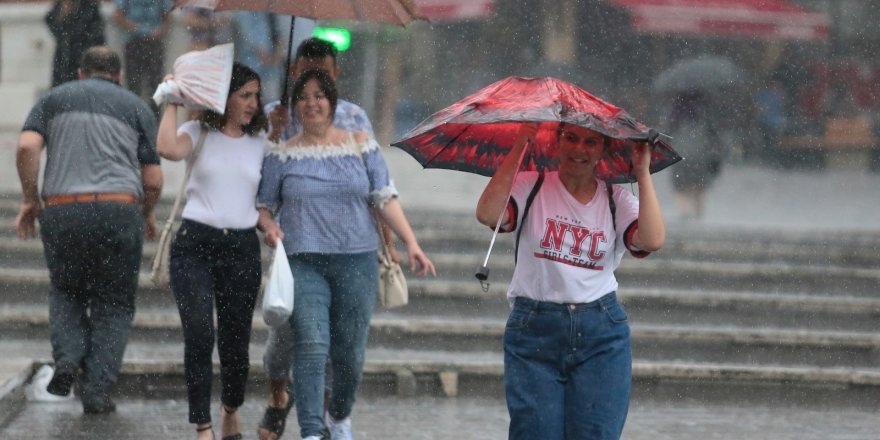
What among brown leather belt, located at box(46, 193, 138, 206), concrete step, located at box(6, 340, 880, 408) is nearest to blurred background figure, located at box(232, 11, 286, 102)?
concrete step, located at box(6, 340, 880, 408)

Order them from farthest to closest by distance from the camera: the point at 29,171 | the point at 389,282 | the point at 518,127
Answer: the point at 29,171 → the point at 389,282 → the point at 518,127

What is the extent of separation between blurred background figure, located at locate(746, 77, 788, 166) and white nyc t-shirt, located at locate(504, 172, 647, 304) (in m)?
18.6

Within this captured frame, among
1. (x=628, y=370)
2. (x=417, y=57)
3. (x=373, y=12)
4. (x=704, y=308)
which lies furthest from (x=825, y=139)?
(x=628, y=370)

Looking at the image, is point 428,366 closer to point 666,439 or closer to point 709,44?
point 666,439

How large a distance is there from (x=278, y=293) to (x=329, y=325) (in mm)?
411

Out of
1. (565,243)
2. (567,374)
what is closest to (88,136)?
(565,243)

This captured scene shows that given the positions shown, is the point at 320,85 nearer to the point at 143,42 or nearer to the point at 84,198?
the point at 84,198

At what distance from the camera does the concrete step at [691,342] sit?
977 cm

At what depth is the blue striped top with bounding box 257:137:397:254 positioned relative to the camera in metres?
6.91

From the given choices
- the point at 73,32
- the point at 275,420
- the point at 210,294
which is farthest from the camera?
the point at 73,32

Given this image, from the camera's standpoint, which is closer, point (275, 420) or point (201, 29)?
point (275, 420)

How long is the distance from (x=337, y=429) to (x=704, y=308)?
4034 millimetres

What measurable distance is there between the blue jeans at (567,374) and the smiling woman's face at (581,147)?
48 centimetres

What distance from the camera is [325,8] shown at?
705cm
